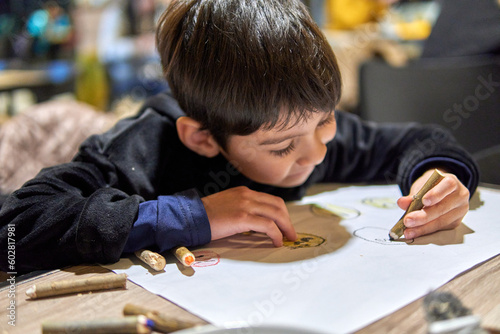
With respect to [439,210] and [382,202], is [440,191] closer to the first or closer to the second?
[439,210]

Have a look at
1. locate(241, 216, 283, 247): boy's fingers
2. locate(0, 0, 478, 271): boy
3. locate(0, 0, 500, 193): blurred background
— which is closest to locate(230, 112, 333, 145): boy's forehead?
locate(0, 0, 478, 271): boy

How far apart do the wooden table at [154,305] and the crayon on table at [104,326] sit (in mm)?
25

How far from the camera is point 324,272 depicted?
46 centimetres

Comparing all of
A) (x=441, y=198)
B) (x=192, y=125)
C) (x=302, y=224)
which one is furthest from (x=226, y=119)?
(x=441, y=198)

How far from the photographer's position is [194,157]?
695 mm

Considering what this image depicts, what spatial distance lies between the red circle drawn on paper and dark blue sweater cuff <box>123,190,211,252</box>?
0.05ft

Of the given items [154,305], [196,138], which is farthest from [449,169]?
[154,305]

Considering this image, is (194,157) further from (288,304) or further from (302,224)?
(288,304)

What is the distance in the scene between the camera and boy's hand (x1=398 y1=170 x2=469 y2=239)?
538 millimetres

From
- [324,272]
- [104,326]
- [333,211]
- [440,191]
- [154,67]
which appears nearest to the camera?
[104,326]

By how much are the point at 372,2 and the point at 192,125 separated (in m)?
1.50

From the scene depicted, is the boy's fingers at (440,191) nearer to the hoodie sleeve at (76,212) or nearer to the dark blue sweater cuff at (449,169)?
the dark blue sweater cuff at (449,169)

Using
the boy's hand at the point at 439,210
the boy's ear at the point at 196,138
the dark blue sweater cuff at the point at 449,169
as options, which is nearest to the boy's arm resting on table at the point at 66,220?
the boy's ear at the point at 196,138

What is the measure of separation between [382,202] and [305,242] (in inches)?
8.0
